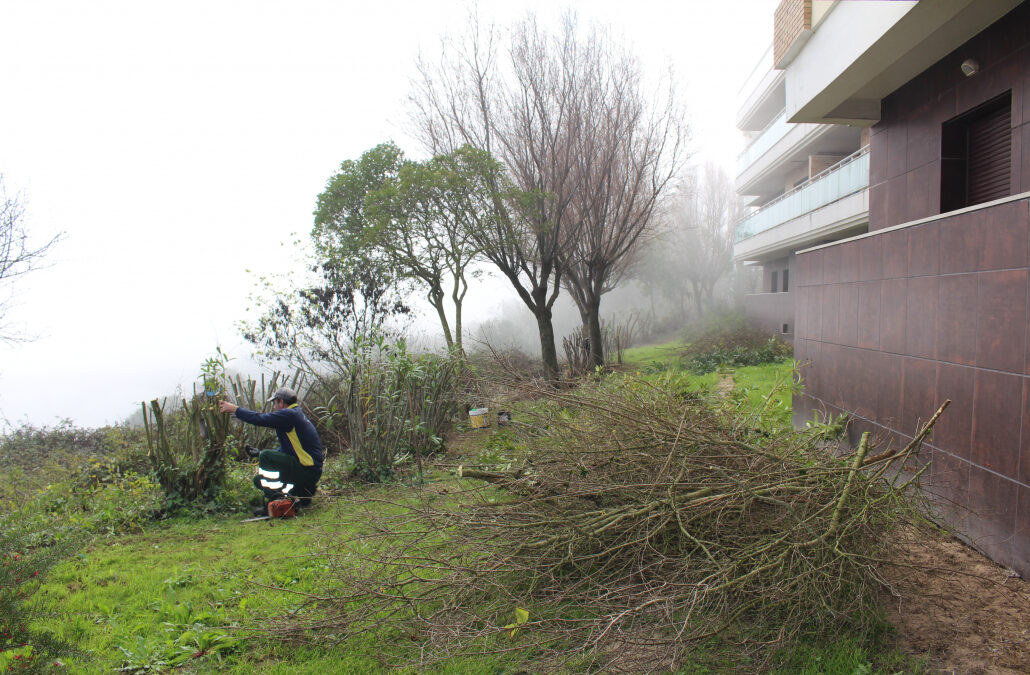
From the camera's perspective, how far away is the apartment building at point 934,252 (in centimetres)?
360

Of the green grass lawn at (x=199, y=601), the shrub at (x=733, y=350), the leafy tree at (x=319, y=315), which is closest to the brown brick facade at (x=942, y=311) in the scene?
the green grass lawn at (x=199, y=601)

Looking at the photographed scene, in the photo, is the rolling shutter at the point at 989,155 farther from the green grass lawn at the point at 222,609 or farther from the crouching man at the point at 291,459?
the crouching man at the point at 291,459

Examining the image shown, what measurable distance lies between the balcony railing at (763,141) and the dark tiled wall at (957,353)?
14.5 metres

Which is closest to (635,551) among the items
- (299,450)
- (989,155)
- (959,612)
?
(959,612)

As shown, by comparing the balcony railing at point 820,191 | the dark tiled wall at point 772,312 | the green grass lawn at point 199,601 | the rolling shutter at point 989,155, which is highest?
the balcony railing at point 820,191

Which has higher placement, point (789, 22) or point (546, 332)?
point (789, 22)

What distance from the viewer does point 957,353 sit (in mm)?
4031

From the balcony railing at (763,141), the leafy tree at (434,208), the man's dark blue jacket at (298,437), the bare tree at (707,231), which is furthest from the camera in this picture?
the bare tree at (707,231)

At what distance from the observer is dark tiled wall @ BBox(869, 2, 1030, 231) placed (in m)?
4.78

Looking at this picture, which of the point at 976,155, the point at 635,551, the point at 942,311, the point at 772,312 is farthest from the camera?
the point at 772,312

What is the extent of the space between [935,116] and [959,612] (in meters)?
5.26

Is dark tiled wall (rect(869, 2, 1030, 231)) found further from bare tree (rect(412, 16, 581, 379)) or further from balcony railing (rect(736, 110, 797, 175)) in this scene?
balcony railing (rect(736, 110, 797, 175))

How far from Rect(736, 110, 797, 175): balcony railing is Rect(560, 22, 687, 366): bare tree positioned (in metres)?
6.64

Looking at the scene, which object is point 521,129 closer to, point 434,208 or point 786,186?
point 434,208
